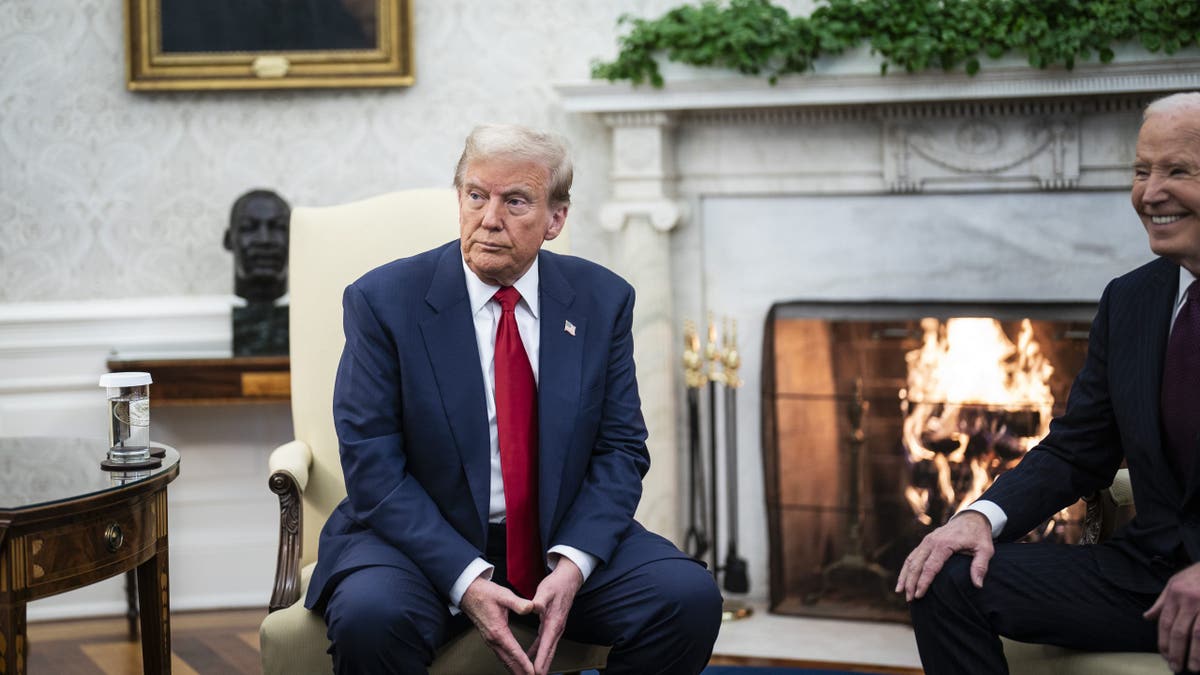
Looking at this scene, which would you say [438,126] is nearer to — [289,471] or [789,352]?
[789,352]

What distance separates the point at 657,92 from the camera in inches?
151

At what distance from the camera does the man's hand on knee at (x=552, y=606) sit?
83.7 inches

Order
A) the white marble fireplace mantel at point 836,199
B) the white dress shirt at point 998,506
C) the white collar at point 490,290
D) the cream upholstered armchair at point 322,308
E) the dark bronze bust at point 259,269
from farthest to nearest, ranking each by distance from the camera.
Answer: the dark bronze bust at point 259,269
the white marble fireplace mantel at point 836,199
the cream upholstered armchair at point 322,308
the white collar at point 490,290
the white dress shirt at point 998,506

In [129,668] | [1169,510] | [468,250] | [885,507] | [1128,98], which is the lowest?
[129,668]

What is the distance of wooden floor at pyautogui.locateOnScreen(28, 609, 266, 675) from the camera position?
11.7ft

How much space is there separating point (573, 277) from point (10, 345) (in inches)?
100

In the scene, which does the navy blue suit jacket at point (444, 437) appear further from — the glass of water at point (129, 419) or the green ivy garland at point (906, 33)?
the green ivy garland at point (906, 33)

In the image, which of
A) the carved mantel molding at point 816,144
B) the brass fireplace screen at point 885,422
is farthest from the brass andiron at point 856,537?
the carved mantel molding at point 816,144

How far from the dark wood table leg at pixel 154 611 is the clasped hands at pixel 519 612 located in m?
0.76

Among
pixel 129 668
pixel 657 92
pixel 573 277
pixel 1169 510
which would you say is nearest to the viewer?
pixel 1169 510

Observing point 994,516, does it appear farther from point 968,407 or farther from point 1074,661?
point 968,407

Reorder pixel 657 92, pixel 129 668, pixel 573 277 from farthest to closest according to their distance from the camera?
pixel 657 92, pixel 129 668, pixel 573 277

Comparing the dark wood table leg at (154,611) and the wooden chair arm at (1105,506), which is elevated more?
the wooden chair arm at (1105,506)

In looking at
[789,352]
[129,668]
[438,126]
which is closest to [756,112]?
[789,352]
